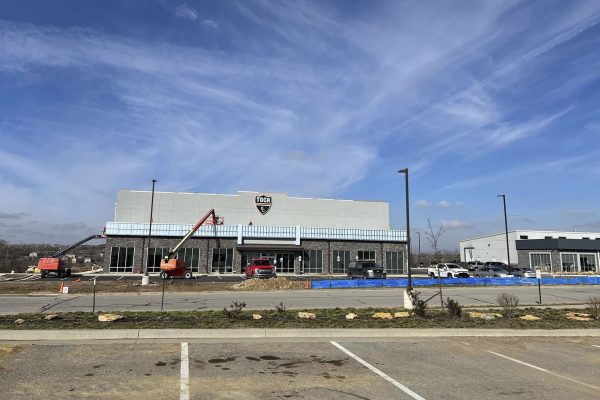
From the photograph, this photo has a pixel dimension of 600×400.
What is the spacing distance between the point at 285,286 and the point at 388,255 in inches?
1180

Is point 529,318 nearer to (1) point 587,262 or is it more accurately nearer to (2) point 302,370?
(2) point 302,370

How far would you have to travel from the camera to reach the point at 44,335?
1110 centimetres

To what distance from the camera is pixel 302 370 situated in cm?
845

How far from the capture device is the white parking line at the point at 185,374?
6.73 meters

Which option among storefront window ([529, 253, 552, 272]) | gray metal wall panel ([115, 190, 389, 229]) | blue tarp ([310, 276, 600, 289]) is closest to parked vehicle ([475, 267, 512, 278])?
blue tarp ([310, 276, 600, 289])

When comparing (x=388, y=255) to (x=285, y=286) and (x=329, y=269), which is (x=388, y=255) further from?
(x=285, y=286)

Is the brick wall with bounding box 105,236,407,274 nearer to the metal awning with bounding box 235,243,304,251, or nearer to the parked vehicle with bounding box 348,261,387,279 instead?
the metal awning with bounding box 235,243,304,251

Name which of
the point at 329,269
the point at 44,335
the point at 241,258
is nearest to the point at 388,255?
the point at 329,269

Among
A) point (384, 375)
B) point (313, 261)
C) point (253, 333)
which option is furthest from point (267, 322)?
point (313, 261)

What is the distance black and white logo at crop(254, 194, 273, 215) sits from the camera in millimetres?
58844

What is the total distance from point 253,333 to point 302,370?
3687mm

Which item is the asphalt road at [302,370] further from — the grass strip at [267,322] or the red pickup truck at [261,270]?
the red pickup truck at [261,270]

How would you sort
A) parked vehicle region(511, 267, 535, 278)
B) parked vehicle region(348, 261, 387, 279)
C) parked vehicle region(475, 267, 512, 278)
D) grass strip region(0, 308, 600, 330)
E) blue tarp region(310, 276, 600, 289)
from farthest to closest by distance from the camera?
1. parked vehicle region(511, 267, 535, 278)
2. parked vehicle region(475, 267, 512, 278)
3. parked vehicle region(348, 261, 387, 279)
4. blue tarp region(310, 276, 600, 289)
5. grass strip region(0, 308, 600, 330)

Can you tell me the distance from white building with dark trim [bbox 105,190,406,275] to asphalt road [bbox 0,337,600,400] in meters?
44.5
